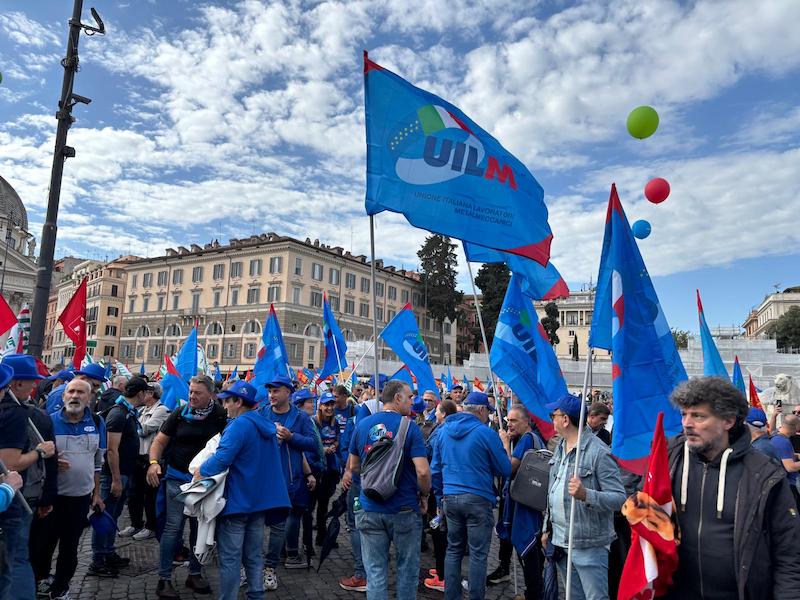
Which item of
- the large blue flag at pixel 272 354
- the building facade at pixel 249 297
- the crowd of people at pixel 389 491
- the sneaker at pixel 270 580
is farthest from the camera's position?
the building facade at pixel 249 297

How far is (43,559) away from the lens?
509 centimetres

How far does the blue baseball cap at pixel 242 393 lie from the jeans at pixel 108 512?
2.35 meters

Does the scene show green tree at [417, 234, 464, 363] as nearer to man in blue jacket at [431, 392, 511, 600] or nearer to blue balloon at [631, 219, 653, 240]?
blue balloon at [631, 219, 653, 240]

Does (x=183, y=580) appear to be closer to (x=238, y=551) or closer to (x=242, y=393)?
(x=238, y=551)

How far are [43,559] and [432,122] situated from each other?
5.03 meters

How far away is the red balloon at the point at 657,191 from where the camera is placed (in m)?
7.38

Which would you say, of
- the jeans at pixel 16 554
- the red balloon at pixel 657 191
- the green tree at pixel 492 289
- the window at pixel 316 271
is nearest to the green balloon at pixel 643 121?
the red balloon at pixel 657 191

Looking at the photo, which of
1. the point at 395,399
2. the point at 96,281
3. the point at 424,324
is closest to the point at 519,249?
the point at 395,399

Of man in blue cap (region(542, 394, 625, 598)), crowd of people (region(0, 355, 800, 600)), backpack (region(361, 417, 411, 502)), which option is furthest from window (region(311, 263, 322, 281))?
man in blue cap (region(542, 394, 625, 598))

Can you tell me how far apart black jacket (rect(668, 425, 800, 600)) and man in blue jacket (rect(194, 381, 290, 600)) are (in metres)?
2.92

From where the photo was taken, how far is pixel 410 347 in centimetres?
1179

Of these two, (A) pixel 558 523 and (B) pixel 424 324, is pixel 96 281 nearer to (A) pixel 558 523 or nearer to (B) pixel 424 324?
(B) pixel 424 324

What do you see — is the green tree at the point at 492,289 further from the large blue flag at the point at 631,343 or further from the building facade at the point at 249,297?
the large blue flag at the point at 631,343

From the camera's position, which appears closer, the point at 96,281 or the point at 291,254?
the point at 291,254
